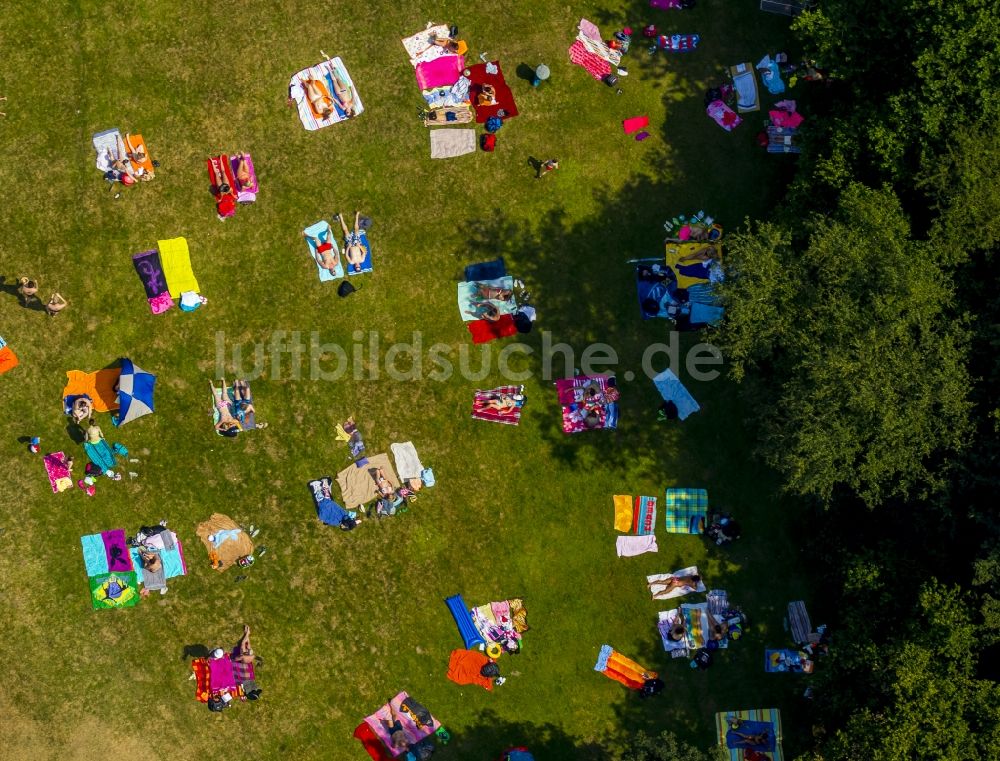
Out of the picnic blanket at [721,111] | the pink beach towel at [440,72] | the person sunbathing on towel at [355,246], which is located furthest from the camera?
the picnic blanket at [721,111]

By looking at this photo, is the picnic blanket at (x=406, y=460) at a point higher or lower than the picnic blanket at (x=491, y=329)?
lower

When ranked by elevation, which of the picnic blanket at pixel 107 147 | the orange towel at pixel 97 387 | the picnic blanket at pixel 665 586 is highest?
the picnic blanket at pixel 107 147

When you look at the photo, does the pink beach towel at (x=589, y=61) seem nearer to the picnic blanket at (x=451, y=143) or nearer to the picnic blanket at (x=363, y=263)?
the picnic blanket at (x=451, y=143)

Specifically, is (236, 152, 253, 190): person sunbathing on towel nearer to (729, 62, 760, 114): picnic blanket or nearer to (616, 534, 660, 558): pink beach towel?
(729, 62, 760, 114): picnic blanket

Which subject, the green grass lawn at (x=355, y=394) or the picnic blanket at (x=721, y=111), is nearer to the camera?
the green grass lawn at (x=355, y=394)

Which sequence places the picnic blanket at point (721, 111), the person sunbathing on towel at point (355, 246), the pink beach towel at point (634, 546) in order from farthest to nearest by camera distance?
the picnic blanket at point (721, 111) → the person sunbathing on towel at point (355, 246) → the pink beach towel at point (634, 546)

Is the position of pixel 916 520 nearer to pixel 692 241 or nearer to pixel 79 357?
pixel 692 241

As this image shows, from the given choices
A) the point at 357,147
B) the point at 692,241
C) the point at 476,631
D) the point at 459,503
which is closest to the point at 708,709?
the point at 476,631

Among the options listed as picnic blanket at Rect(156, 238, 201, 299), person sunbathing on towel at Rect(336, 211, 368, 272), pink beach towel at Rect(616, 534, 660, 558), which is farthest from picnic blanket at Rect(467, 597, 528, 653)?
picnic blanket at Rect(156, 238, 201, 299)

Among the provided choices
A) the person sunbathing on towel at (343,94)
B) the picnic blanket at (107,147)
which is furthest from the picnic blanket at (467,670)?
the picnic blanket at (107,147)
